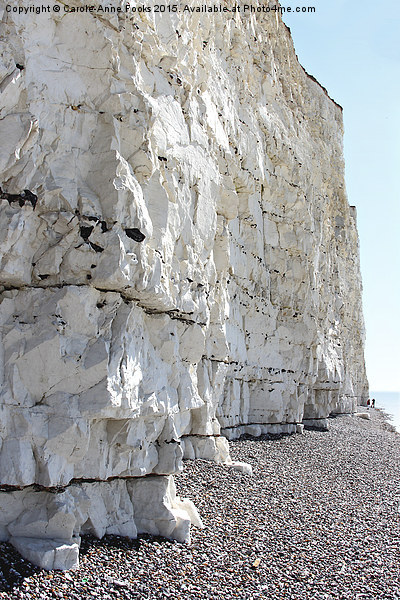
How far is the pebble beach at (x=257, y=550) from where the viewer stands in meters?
6.56

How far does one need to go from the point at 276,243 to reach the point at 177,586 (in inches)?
Result: 656

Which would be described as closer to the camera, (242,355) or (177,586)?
(177,586)

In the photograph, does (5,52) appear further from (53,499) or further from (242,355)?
(242,355)

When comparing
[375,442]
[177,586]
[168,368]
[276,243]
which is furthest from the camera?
[375,442]

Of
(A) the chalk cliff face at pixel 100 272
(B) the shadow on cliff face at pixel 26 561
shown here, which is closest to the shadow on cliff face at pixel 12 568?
(B) the shadow on cliff face at pixel 26 561

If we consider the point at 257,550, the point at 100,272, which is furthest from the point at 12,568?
the point at 257,550

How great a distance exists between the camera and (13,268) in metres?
7.12

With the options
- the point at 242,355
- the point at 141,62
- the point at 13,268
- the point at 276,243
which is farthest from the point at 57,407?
the point at 276,243

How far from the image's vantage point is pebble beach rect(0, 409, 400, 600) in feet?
21.5

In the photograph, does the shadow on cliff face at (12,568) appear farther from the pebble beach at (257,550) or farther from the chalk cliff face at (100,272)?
the chalk cliff face at (100,272)

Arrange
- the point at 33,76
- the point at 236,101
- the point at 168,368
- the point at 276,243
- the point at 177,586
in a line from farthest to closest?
1. the point at 276,243
2. the point at 236,101
3. the point at 168,368
4. the point at 33,76
5. the point at 177,586

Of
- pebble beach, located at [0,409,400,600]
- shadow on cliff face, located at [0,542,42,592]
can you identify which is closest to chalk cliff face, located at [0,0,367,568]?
shadow on cliff face, located at [0,542,42,592]

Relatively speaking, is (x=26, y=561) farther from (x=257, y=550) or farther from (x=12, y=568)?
(x=257, y=550)

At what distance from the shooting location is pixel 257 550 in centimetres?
849
